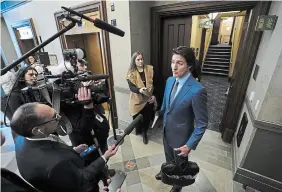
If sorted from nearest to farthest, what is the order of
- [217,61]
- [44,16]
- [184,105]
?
[184,105], [44,16], [217,61]

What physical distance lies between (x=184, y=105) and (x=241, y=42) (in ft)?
4.67

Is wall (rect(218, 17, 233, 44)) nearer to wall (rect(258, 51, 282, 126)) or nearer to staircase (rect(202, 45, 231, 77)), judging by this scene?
staircase (rect(202, 45, 231, 77))

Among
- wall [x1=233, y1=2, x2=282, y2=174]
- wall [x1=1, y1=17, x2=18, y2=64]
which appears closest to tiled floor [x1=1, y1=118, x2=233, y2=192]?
wall [x1=233, y1=2, x2=282, y2=174]

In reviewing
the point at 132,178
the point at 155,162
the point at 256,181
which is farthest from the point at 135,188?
the point at 256,181

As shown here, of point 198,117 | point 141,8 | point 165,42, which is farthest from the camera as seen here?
point 165,42

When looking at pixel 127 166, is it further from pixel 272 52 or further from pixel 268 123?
pixel 272 52

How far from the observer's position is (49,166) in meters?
0.67

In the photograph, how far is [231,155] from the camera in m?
2.08

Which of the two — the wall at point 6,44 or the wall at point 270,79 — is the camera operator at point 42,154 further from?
the wall at point 6,44

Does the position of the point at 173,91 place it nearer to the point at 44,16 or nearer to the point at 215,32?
the point at 44,16

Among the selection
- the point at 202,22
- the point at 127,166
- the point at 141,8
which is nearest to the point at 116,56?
the point at 141,8

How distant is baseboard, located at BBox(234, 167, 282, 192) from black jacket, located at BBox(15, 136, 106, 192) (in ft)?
5.72

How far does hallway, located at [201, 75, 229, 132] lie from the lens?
2.89 meters

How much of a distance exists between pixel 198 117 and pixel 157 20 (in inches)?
70.8
